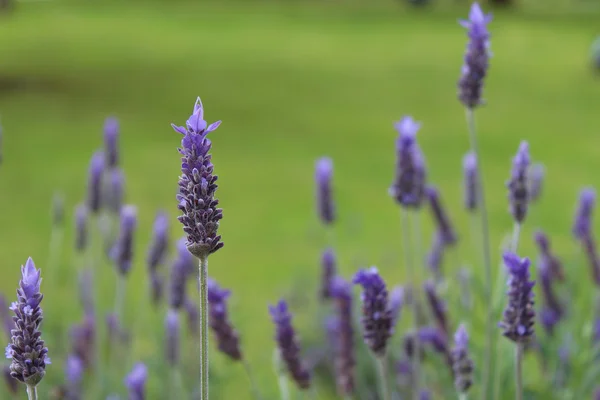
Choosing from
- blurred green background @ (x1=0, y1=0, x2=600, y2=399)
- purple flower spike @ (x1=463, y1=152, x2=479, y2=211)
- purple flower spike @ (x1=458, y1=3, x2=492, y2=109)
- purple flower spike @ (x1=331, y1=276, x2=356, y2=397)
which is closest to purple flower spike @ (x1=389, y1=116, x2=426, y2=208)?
purple flower spike @ (x1=458, y1=3, x2=492, y2=109)

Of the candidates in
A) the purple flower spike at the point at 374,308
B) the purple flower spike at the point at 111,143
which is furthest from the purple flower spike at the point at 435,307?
the purple flower spike at the point at 111,143

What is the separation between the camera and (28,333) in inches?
34.5

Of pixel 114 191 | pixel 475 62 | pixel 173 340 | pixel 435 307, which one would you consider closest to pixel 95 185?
pixel 114 191

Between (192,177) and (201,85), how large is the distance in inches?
274

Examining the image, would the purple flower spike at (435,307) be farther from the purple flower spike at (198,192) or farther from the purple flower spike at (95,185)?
the purple flower spike at (198,192)

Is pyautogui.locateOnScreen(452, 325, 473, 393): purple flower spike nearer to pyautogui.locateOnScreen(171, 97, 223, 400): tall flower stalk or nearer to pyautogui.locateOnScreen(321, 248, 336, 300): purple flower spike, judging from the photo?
pyautogui.locateOnScreen(171, 97, 223, 400): tall flower stalk

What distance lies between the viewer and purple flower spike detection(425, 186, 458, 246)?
85.2 inches

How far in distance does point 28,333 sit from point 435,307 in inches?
49.9

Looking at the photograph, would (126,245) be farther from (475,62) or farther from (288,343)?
(475,62)

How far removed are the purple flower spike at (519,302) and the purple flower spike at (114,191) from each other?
1.37 meters

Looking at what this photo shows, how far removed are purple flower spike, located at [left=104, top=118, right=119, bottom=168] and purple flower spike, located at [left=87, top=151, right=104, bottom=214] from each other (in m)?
0.02

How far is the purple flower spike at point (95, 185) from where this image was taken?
212 centimetres

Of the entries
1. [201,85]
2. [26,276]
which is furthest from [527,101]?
[26,276]

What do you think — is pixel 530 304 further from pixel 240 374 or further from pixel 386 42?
pixel 386 42
